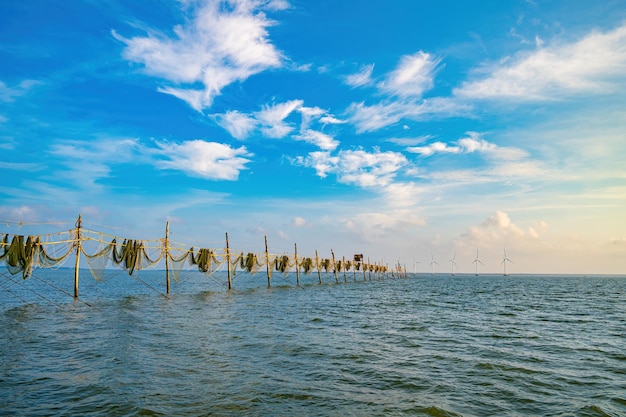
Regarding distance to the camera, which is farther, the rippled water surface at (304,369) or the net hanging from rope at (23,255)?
the net hanging from rope at (23,255)

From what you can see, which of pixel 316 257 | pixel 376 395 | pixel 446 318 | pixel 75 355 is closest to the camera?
pixel 376 395

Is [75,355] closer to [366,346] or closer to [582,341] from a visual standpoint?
[366,346]

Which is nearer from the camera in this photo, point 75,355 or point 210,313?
point 75,355

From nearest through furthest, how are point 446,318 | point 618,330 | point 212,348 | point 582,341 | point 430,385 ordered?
1. point 430,385
2. point 212,348
3. point 582,341
4. point 618,330
5. point 446,318

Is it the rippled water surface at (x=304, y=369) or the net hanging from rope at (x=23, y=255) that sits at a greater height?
the net hanging from rope at (x=23, y=255)

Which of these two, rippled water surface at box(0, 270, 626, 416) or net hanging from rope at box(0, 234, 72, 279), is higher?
net hanging from rope at box(0, 234, 72, 279)

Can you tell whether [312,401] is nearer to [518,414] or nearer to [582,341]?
[518,414]

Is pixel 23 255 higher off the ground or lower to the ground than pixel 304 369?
higher

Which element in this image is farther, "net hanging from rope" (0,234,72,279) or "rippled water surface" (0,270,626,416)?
"net hanging from rope" (0,234,72,279)

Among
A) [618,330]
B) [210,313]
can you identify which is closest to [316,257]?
[210,313]

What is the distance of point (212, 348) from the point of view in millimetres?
13602

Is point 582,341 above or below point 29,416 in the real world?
below

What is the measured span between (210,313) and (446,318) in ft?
49.4

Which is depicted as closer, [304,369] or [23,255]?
[304,369]
